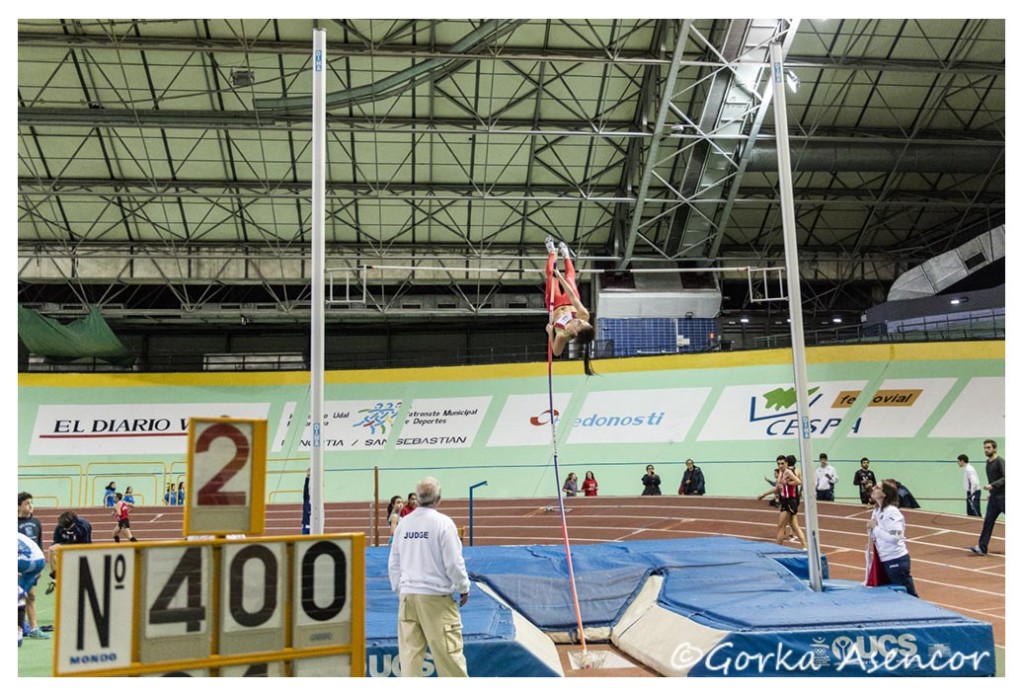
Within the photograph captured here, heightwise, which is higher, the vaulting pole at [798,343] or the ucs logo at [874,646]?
the vaulting pole at [798,343]

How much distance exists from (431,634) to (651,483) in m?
12.5

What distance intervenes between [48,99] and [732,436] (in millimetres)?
17235

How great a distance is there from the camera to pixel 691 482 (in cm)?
1684

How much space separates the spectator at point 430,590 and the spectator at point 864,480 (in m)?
11.2

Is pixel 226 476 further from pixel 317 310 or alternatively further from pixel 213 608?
pixel 317 310

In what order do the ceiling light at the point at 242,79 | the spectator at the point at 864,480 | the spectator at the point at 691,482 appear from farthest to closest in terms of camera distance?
the ceiling light at the point at 242,79, the spectator at the point at 691,482, the spectator at the point at 864,480

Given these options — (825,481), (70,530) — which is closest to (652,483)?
(825,481)

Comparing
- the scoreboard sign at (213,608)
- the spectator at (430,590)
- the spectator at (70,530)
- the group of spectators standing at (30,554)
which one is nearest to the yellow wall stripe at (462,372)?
the spectator at (70,530)

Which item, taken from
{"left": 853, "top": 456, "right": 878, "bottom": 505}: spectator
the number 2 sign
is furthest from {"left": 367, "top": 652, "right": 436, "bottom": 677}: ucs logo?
{"left": 853, "top": 456, "right": 878, "bottom": 505}: spectator

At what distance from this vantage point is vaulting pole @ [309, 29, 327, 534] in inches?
238

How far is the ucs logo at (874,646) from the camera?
19.2 ft

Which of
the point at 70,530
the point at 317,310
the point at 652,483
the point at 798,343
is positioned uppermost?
the point at 317,310

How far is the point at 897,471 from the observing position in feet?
52.9

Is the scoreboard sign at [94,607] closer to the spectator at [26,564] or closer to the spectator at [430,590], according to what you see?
the spectator at [430,590]
